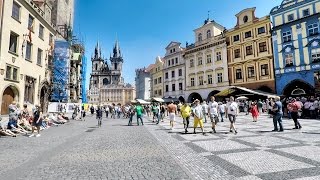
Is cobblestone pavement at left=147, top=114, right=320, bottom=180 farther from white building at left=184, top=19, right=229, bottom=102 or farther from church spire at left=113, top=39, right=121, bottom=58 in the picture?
church spire at left=113, top=39, right=121, bottom=58

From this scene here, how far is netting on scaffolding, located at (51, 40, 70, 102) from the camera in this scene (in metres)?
33.3

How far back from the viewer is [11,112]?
42.6 feet

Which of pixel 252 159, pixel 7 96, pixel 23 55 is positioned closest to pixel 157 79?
pixel 23 55

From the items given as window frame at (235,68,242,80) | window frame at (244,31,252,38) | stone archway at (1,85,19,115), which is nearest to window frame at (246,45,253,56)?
window frame at (244,31,252,38)

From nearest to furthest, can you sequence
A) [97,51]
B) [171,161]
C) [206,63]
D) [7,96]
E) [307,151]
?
[171,161] → [307,151] → [7,96] → [206,63] → [97,51]

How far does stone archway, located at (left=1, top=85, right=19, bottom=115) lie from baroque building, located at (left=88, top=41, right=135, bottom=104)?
432 feet

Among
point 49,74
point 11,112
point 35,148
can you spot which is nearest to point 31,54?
point 49,74

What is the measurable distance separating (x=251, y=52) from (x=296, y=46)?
5.86 m

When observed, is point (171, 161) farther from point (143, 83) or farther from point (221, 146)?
point (143, 83)

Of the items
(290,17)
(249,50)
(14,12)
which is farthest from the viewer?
(249,50)

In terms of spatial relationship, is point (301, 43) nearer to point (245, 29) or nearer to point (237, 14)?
point (245, 29)

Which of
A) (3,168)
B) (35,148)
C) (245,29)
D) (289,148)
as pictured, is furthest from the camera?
(245,29)

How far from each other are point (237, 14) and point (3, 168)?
116ft

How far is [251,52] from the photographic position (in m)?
33.1
